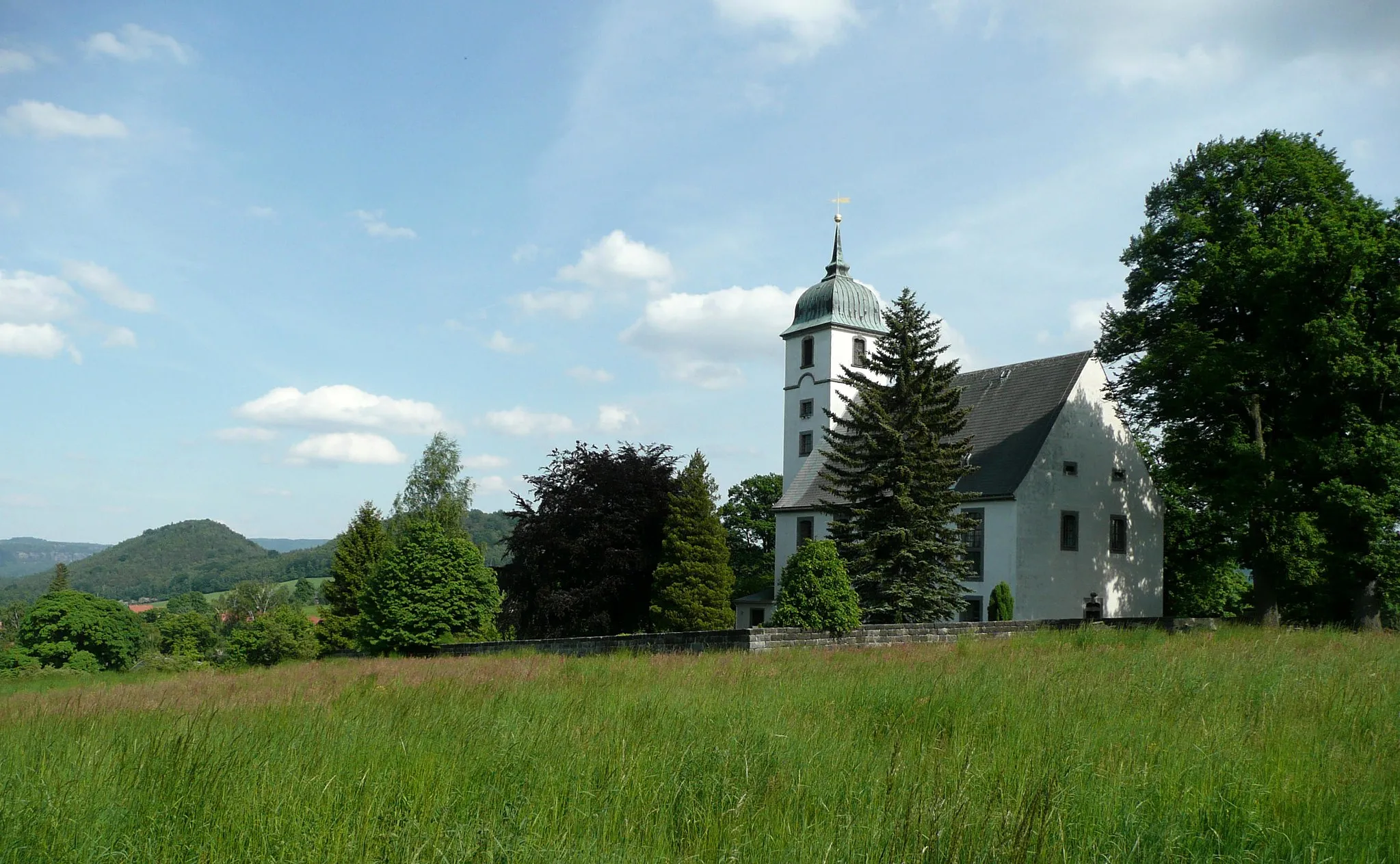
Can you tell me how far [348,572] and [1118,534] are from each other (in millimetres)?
A: 35405

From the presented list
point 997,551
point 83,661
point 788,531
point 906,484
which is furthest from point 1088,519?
point 83,661

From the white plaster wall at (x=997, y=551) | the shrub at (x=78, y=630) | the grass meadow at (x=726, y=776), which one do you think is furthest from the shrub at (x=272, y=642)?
the grass meadow at (x=726, y=776)

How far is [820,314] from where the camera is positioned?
49438mm

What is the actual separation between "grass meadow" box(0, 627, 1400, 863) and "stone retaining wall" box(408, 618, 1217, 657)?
9.13 meters

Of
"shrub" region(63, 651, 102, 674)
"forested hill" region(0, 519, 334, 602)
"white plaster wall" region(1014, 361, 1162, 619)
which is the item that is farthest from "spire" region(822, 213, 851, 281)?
"forested hill" region(0, 519, 334, 602)

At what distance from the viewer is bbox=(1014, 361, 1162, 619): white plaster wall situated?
1340 inches

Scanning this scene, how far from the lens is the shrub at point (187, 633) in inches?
2744

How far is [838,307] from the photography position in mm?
48781

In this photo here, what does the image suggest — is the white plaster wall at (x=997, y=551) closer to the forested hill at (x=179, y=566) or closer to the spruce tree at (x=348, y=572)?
the spruce tree at (x=348, y=572)

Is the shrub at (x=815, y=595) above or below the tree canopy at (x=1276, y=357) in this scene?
below

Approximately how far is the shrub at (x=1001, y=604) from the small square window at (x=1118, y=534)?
616cm

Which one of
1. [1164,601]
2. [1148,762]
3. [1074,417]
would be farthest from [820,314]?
[1148,762]

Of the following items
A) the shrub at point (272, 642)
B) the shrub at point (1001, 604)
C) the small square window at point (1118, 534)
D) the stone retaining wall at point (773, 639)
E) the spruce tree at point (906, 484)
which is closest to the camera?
the stone retaining wall at point (773, 639)

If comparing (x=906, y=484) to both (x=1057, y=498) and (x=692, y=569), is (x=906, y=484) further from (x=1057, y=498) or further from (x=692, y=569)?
(x=692, y=569)
